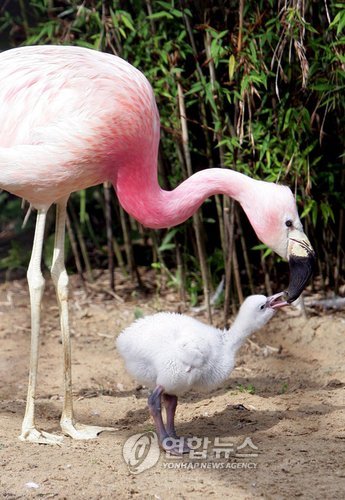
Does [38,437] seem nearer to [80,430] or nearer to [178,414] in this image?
[80,430]

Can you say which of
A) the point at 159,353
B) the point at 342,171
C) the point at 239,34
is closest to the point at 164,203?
the point at 159,353

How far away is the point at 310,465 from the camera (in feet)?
13.1

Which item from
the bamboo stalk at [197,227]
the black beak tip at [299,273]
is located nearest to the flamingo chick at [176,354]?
the black beak tip at [299,273]

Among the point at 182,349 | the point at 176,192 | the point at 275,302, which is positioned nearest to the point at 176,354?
the point at 182,349

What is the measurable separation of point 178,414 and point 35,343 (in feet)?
3.07

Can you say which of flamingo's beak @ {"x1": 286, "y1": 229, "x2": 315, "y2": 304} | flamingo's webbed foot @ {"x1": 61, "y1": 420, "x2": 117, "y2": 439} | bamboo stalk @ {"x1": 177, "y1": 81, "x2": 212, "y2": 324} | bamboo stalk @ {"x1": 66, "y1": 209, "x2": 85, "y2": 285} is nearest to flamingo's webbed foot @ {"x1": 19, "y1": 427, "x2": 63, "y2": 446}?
flamingo's webbed foot @ {"x1": 61, "y1": 420, "x2": 117, "y2": 439}

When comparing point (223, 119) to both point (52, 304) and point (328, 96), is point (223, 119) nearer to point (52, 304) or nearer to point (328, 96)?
point (328, 96)

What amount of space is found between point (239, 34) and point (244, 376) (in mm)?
2195

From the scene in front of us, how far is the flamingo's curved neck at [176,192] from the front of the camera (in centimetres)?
470

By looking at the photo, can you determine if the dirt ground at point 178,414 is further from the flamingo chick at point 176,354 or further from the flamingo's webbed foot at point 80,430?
the flamingo chick at point 176,354

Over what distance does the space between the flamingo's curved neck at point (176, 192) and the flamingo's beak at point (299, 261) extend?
36 centimetres

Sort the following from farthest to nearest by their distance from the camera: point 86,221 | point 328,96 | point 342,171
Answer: point 86,221 < point 342,171 < point 328,96

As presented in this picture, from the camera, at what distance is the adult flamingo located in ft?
14.7

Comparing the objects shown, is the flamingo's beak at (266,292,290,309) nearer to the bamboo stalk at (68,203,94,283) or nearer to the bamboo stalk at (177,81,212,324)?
the bamboo stalk at (177,81,212,324)
